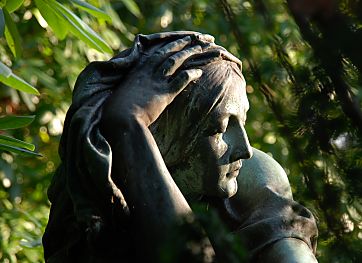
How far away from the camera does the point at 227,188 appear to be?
3.30 metres

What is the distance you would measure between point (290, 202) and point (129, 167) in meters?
0.53

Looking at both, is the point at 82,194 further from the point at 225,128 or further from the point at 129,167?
the point at 225,128

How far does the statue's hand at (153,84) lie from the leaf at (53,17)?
1289mm

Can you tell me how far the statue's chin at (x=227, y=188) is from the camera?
330 cm

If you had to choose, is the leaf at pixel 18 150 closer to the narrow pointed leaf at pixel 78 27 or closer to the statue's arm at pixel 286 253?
the narrow pointed leaf at pixel 78 27

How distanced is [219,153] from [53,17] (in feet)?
4.72

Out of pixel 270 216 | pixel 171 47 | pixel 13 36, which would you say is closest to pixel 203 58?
pixel 171 47

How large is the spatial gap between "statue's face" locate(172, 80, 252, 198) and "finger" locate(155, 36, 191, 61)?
0.53 ft

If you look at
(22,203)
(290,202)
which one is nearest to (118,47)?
(22,203)

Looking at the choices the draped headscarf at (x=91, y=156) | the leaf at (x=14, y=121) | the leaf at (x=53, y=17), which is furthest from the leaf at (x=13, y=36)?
the draped headscarf at (x=91, y=156)

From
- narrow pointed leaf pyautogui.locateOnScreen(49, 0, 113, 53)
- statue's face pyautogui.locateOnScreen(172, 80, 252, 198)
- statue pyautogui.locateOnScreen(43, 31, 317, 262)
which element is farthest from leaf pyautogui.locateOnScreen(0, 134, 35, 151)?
statue's face pyautogui.locateOnScreen(172, 80, 252, 198)

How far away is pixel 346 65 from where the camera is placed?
7.07 feet

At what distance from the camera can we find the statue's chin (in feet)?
10.8

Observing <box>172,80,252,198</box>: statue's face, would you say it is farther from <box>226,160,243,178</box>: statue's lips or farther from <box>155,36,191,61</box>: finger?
<box>155,36,191,61</box>: finger
